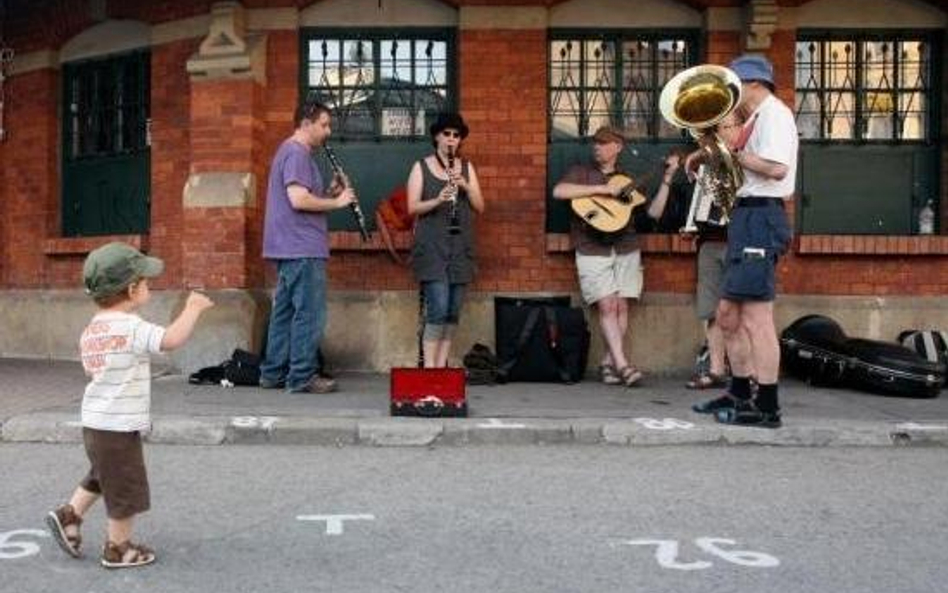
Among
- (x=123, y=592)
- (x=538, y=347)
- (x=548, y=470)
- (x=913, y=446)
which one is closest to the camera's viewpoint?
(x=123, y=592)

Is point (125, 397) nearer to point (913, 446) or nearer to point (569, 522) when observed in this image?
point (569, 522)

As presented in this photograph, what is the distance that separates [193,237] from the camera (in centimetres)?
920

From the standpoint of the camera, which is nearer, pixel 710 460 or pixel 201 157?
pixel 710 460

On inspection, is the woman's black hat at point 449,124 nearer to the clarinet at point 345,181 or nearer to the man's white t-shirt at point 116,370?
the clarinet at point 345,181

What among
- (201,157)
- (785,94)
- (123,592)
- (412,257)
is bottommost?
(123,592)

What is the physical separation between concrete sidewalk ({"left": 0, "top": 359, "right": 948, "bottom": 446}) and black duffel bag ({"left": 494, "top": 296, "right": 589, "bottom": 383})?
63 cm

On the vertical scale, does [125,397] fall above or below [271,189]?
below

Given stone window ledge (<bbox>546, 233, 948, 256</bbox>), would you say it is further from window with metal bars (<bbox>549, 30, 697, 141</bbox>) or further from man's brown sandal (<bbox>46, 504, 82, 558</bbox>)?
man's brown sandal (<bbox>46, 504, 82, 558</bbox>)

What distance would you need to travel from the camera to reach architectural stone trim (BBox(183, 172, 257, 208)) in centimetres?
907

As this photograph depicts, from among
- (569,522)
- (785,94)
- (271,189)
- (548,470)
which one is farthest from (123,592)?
(785,94)

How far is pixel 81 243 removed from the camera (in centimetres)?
1038

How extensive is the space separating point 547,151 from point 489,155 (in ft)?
1.70

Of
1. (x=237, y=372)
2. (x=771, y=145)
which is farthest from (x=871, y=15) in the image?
(x=237, y=372)

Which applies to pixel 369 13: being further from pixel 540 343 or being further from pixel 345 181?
pixel 540 343
